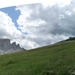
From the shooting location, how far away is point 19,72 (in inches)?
1350

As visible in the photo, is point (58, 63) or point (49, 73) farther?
point (58, 63)

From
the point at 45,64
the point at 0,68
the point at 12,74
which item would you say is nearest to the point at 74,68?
the point at 45,64

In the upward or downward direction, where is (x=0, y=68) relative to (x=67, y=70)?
upward

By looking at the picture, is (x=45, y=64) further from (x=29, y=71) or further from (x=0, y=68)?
(x=0, y=68)

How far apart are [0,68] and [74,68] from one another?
1384 centimetres

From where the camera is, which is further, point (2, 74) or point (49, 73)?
point (2, 74)

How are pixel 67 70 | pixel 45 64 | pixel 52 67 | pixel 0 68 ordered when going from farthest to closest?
pixel 0 68 < pixel 45 64 < pixel 52 67 < pixel 67 70

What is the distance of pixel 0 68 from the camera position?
40812mm

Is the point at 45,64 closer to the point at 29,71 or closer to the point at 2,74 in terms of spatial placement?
the point at 29,71

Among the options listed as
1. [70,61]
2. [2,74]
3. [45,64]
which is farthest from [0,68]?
[70,61]

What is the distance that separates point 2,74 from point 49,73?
7.65 meters

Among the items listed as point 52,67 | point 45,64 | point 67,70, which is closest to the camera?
point 67,70

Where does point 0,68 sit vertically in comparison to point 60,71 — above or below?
above

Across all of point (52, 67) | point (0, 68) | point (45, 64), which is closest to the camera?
point (52, 67)
